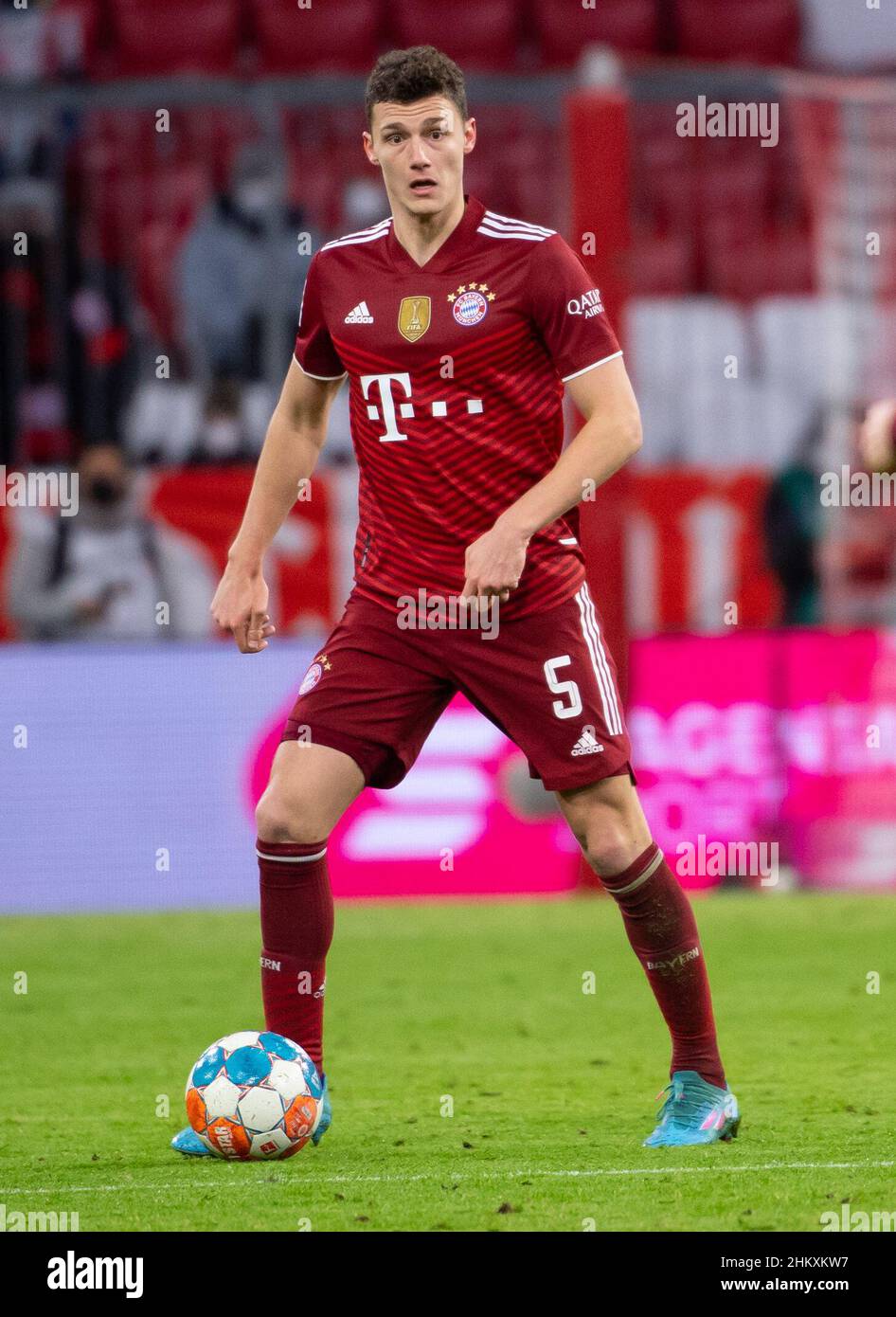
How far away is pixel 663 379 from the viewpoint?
10914mm

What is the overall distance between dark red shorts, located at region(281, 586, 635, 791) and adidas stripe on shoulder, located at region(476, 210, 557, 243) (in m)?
0.79

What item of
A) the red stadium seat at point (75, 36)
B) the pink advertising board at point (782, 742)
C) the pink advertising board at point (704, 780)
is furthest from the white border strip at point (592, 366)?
the red stadium seat at point (75, 36)

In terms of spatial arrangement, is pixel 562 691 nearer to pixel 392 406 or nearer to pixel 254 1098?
pixel 392 406

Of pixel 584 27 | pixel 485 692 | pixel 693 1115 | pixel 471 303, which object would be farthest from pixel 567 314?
pixel 584 27

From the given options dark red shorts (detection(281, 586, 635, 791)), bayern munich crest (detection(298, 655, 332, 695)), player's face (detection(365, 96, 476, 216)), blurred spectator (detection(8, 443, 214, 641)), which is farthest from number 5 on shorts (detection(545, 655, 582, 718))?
blurred spectator (detection(8, 443, 214, 641))

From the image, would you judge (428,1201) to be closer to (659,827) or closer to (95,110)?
(659,827)

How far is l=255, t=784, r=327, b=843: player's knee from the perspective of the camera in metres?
4.75

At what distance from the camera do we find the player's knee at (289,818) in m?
4.75

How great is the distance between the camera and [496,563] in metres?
4.45

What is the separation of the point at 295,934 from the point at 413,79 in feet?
6.16

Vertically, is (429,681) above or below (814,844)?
above

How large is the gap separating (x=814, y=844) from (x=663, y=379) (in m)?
2.57
